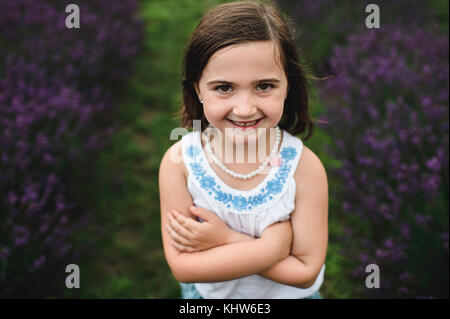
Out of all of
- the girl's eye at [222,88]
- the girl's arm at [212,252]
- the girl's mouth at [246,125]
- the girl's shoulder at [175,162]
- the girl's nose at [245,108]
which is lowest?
the girl's arm at [212,252]

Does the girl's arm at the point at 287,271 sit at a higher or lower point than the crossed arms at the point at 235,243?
lower

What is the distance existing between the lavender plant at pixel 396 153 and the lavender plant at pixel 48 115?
6.00 ft

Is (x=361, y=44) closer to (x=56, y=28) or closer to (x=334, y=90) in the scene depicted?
(x=334, y=90)

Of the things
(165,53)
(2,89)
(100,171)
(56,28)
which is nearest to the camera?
(2,89)

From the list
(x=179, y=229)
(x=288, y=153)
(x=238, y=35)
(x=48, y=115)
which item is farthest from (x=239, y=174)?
(x=48, y=115)

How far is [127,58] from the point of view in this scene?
421 cm

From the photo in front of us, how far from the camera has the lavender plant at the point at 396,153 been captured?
2.21 meters

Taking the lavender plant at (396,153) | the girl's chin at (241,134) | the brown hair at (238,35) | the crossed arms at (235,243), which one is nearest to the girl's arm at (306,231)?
the crossed arms at (235,243)

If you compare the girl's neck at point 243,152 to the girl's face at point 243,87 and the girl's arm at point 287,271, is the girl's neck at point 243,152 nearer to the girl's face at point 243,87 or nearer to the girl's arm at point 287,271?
the girl's face at point 243,87

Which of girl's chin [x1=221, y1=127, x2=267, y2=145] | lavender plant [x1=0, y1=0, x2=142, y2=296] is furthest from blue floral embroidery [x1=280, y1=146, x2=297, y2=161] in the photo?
lavender plant [x1=0, y1=0, x2=142, y2=296]

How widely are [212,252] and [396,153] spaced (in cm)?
144

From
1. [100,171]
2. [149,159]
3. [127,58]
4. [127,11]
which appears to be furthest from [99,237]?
[127,11]
